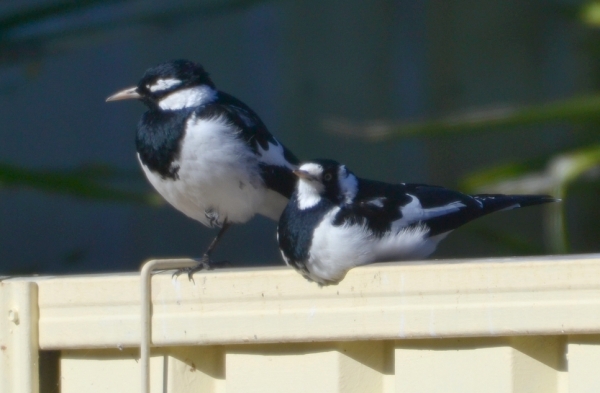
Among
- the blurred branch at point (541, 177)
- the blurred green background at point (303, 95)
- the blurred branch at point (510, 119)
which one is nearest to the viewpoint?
the blurred branch at point (541, 177)

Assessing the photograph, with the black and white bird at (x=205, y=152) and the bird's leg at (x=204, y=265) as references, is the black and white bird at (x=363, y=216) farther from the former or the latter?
the black and white bird at (x=205, y=152)

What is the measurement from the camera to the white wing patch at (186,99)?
8.31 ft

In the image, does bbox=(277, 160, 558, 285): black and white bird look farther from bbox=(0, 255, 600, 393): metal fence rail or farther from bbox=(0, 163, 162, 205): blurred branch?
bbox=(0, 163, 162, 205): blurred branch

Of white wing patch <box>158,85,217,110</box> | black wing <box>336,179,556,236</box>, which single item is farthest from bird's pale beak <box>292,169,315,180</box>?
A: white wing patch <box>158,85,217,110</box>

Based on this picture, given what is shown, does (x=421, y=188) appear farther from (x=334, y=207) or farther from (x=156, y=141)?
(x=156, y=141)

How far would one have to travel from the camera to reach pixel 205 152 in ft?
7.89

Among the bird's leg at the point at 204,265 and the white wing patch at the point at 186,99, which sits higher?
the white wing patch at the point at 186,99

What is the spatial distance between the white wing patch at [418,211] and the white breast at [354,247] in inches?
0.9

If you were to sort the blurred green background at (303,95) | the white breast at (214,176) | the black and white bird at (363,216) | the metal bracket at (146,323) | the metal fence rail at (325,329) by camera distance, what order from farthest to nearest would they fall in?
the blurred green background at (303,95) → the white breast at (214,176) → the black and white bird at (363,216) → the metal bracket at (146,323) → the metal fence rail at (325,329)

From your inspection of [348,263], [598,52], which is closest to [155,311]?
[348,263]

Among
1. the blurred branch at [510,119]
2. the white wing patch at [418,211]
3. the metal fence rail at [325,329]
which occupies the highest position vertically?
the blurred branch at [510,119]

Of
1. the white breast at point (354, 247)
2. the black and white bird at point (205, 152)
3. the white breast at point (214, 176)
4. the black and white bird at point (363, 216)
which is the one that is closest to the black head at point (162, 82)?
the black and white bird at point (205, 152)

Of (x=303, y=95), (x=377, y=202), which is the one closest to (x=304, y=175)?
(x=377, y=202)

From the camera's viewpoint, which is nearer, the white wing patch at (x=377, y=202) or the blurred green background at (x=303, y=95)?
the white wing patch at (x=377, y=202)
